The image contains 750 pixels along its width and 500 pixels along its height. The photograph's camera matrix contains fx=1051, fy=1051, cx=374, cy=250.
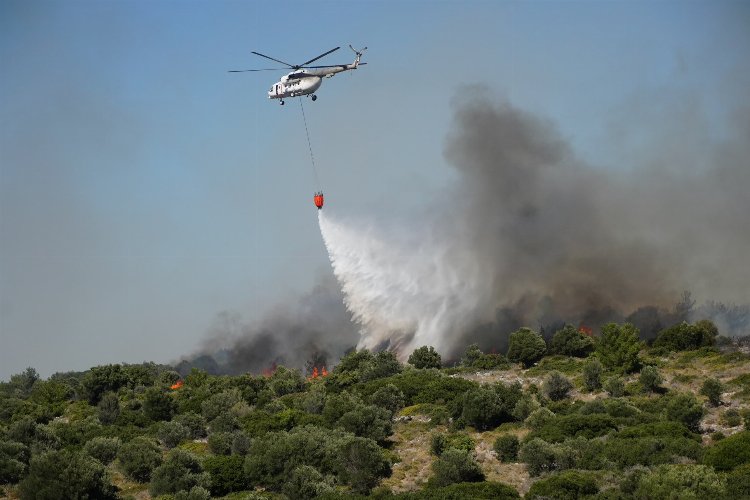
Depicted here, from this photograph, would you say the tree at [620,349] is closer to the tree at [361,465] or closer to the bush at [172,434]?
the tree at [361,465]

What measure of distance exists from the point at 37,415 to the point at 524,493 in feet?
187

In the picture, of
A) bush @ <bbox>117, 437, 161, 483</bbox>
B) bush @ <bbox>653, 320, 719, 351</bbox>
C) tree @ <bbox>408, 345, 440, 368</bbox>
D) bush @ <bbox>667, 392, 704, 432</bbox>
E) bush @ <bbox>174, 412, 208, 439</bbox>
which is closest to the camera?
bush @ <bbox>117, 437, 161, 483</bbox>

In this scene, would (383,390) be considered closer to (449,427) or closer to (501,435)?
(449,427)

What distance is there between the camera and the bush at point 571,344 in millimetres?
122562

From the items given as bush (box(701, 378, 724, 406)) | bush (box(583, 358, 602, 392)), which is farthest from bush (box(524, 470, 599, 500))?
bush (box(583, 358, 602, 392))

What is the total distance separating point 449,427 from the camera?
8650 cm

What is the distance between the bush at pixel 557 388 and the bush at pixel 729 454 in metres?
26.5

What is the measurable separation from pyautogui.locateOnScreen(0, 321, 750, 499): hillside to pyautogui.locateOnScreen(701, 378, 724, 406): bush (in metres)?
0.12

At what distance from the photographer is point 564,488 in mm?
62719

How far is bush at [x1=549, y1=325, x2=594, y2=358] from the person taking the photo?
122562 mm

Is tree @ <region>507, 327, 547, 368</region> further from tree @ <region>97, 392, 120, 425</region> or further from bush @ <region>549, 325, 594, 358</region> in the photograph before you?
tree @ <region>97, 392, 120, 425</region>

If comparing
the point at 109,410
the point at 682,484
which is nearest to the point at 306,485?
the point at 682,484

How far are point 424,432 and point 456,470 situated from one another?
17.4 metres

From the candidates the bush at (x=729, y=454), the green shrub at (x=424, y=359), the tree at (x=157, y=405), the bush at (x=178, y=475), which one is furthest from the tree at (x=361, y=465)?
the green shrub at (x=424, y=359)
